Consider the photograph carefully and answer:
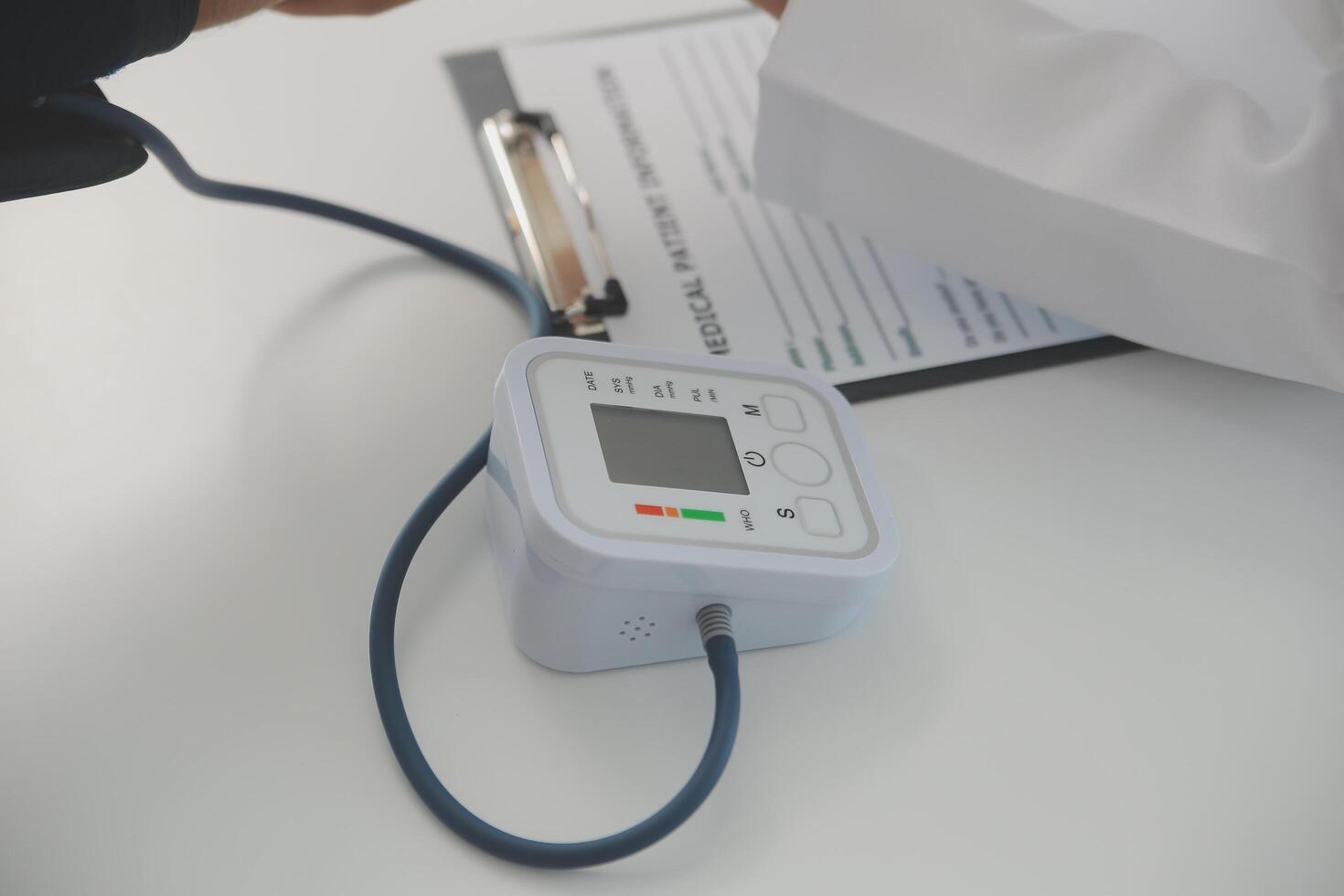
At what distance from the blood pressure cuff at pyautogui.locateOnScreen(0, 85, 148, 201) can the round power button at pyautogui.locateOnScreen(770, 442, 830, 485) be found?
305mm

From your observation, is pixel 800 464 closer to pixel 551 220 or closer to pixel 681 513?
pixel 681 513

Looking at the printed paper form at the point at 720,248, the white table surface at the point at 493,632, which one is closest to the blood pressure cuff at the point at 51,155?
the white table surface at the point at 493,632

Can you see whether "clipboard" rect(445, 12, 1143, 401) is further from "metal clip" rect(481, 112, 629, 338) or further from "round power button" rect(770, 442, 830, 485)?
"round power button" rect(770, 442, 830, 485)

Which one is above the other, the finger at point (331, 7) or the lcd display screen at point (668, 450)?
the finger at point (331, 7)

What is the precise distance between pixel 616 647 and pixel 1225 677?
0.90 ft

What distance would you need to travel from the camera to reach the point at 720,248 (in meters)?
0.66

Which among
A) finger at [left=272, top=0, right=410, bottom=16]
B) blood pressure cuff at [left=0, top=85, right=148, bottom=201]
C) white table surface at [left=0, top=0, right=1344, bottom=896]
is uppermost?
finger at [left=272, top=0, right=410, bottom=16]

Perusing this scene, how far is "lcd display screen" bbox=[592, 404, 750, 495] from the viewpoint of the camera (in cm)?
46

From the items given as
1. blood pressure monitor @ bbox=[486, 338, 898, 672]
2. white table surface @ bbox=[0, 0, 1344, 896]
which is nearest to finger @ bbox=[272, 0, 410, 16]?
white table surface @ bbox=[0, 0, 1344, 896]

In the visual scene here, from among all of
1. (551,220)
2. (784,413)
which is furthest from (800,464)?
(551,220)

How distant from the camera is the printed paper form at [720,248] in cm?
62

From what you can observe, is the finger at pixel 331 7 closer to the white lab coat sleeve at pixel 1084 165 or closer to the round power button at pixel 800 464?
the white lab coat sleeve at pixel 1084 165

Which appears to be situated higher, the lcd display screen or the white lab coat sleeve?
the white lab coat sleeve

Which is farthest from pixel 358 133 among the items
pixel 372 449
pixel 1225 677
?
pixel 1225 677
